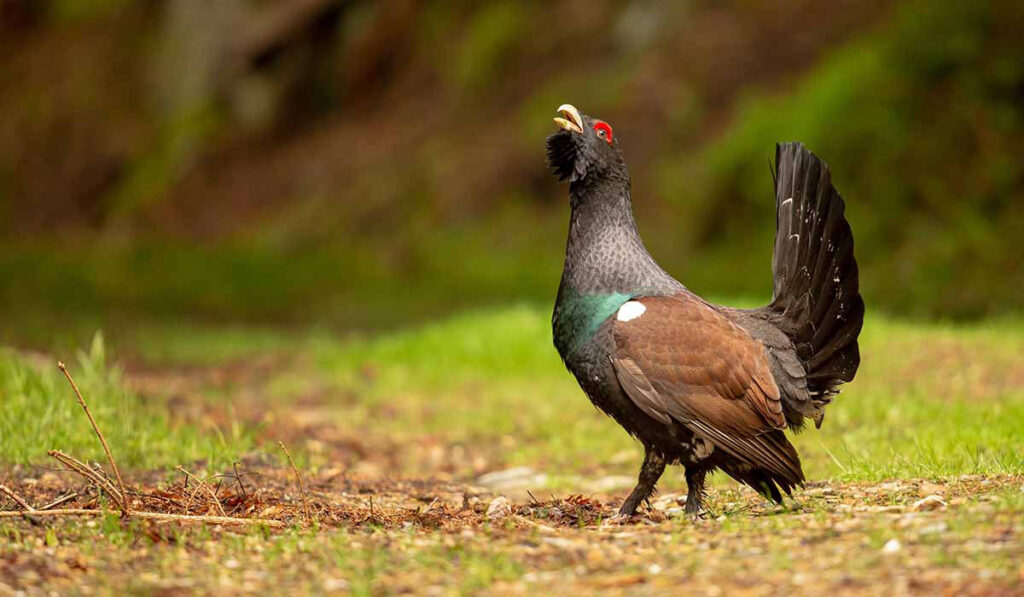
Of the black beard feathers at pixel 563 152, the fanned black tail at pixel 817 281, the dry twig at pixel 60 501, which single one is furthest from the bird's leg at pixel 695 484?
the dry twig at pixel 60 501

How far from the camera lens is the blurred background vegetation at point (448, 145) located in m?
15.6

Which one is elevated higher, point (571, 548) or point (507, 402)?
point (571, 548)

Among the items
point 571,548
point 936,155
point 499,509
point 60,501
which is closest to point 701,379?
point 499,509

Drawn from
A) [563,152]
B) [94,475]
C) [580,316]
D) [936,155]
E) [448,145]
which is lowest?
[94,475]

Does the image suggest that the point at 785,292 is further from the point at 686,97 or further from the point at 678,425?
the point at 686,97

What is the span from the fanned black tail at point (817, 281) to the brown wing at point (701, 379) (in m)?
0.42

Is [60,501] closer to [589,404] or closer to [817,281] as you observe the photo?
[817,281]

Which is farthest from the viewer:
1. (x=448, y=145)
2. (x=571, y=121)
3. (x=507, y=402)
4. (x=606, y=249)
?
(x=448, y=145)

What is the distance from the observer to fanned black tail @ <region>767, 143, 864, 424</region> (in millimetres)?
5844

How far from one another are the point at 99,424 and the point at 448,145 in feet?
Answer: 57.5

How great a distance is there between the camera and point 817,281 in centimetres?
590

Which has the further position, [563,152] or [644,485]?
[563,152]

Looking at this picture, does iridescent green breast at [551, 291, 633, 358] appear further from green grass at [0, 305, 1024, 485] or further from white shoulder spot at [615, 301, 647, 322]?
green grass at [0, 305, 1024, 485]

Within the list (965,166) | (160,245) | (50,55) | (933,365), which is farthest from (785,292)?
(50,55)
